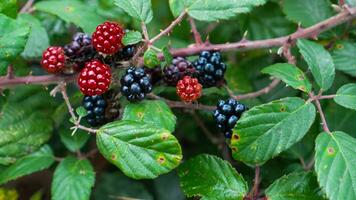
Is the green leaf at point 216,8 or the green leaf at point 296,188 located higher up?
the green leaf at point 216,8

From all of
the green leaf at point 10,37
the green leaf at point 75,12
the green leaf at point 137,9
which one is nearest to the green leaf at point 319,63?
the green leaf at point 137,9

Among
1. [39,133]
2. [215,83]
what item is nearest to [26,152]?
[39,133]

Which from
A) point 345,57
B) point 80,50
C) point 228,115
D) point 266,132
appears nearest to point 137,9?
point 80,50

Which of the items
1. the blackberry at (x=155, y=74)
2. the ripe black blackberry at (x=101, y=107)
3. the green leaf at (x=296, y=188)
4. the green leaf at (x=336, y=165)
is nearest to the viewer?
the green leaf at (x=336, y=165)

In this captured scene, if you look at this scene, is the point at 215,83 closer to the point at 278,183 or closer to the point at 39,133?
the point at 278,183

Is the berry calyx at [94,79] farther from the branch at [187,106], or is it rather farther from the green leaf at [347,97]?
the green leaf at [347,97]

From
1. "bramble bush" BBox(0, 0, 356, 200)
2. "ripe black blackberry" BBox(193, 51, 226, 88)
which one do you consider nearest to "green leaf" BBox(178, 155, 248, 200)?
"bramble bush" BBox(0, 0, 356, 200)

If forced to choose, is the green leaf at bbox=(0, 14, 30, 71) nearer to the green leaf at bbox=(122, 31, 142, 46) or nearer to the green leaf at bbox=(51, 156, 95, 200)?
the green leaf at bbox=(122, 31, 142, 46)
